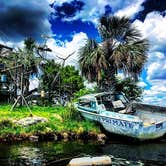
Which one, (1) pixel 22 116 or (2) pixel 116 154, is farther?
(1) pixel 22 116

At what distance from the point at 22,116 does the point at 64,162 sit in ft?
35.1

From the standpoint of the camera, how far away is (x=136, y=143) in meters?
24.6

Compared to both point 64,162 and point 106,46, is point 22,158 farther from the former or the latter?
point 106,46

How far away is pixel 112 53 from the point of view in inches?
1359

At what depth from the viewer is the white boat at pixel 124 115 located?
24.5 metres

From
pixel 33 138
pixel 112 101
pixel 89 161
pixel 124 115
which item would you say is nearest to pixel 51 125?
pixel 33 138

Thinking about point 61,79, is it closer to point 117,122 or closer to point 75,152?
point 117,122

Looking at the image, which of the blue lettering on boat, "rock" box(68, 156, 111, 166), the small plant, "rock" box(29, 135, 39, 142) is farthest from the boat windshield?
"rock" box(68, 156, 111, 166)

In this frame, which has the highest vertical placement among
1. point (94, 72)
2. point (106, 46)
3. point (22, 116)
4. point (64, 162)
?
point (106, 46)

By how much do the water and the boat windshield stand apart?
5.18 meters

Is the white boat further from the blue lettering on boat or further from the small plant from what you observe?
the small plant

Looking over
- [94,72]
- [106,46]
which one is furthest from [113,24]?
[94,72]

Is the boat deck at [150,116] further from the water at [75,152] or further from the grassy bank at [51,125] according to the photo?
the grassy bank at [51,125]

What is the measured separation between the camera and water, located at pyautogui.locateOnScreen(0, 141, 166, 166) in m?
18.2
